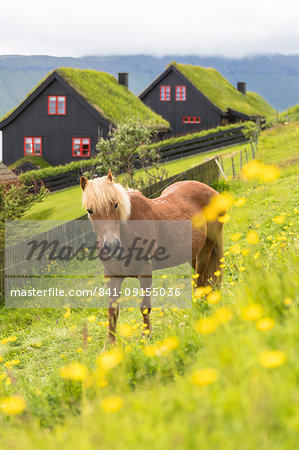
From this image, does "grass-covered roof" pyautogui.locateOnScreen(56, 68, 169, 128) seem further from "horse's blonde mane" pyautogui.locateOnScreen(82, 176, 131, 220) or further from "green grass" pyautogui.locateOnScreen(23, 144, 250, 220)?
"horse's blonde mane" pyautogui.locateOnScreen(82, 176, 131, 220)

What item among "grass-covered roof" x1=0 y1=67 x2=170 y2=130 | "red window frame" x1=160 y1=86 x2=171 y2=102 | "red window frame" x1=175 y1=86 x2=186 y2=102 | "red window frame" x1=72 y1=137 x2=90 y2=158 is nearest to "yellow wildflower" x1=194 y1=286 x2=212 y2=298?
"grass-covered roof" x1=0 y1=67 x2=170 y2=130

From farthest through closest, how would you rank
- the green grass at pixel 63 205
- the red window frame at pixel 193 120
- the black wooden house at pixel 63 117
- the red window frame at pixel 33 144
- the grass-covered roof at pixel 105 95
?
the red window frame at pixel 193 120
the red window frame at pixel 33 144
the black wooden house at pixel 63 117
the grass-covered roof at pixel 105 95
the green grass at pixel 63 205

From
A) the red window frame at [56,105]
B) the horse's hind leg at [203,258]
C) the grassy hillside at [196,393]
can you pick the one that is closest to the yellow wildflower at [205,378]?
the grassy hillside at [196,393]

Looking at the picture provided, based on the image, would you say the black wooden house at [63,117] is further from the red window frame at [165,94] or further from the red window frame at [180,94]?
the red window frame at [165,94]

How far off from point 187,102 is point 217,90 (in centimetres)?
517

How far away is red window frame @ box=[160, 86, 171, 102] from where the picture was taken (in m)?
46.1

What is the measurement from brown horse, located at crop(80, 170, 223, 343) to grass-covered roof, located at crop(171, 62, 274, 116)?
38.6 metres

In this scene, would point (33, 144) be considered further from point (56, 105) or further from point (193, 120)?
point (193, 120)

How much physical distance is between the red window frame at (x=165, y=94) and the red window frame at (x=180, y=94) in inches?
30.8

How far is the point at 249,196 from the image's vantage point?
50.4ft

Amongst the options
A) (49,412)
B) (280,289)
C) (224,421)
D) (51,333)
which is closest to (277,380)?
(224,421)

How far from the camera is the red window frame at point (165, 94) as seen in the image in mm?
46094

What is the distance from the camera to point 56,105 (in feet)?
117

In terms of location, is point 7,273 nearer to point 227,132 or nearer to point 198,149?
point 198,149
